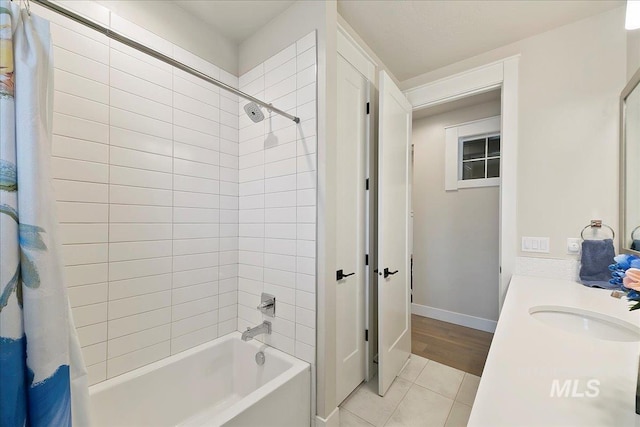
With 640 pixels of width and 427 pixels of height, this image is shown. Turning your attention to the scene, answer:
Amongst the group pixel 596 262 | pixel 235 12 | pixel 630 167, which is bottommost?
pixel 596 262

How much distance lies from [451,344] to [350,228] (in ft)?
5.84

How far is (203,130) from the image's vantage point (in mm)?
1754

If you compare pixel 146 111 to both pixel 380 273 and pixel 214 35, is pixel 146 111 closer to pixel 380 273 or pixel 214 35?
pixel 214 35

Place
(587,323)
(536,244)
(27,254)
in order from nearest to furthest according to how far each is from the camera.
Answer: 1. (27,254)
2. (587,323)
3. (536,244)

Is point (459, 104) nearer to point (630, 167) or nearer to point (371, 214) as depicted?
point (630, 167)

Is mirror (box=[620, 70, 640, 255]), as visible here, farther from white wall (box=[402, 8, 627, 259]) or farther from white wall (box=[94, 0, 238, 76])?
white wall (box=[94, 0, 238, 76])

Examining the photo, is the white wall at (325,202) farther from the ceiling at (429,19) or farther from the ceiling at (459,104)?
the ceiling at (459,104)

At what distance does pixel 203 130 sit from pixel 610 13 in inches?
110

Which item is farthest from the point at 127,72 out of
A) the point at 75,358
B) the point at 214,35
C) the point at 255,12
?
the point at 75,358

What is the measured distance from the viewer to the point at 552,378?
2.23 ft

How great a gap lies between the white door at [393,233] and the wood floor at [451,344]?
326mm

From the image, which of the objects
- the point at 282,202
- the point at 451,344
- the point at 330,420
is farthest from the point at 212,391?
the point at 451,344

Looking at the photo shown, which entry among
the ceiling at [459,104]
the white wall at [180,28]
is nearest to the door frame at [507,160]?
the ceiling at [459,104]

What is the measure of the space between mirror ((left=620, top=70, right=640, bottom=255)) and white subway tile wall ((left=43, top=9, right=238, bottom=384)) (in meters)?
1.93
